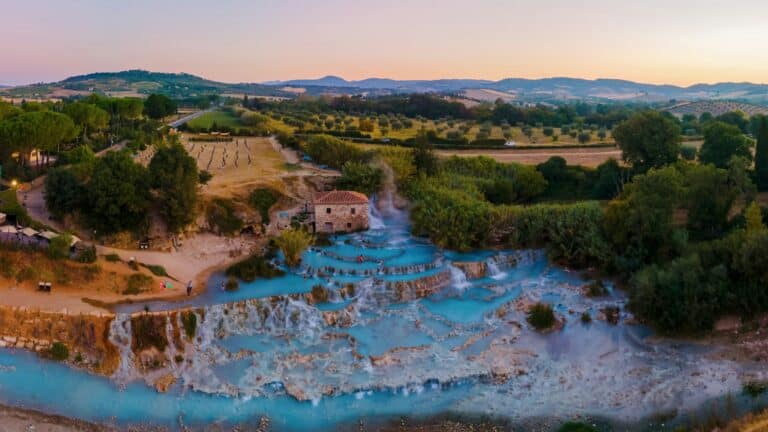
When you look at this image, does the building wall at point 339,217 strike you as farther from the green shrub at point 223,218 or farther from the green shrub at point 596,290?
the green shrub at point 596,290

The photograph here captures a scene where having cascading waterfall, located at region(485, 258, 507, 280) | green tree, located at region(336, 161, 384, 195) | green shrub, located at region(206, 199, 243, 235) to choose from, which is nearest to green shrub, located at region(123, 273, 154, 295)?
green shrub, located at region(206, 199, 243, 235)

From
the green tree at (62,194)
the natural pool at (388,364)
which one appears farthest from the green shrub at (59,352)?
the green tree at (62,194)

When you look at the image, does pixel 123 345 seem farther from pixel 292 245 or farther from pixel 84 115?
pixel 84 115

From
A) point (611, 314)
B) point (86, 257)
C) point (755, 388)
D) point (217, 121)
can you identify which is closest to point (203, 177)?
point (86, 257)

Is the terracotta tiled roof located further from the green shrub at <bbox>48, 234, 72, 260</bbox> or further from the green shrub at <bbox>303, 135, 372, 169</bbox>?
the green shrub at <bbox>48, 234, 72, 260</bbox>

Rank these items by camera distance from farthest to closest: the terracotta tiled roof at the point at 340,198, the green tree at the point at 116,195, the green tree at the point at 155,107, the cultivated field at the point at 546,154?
the green tree at the point at 155,107 → the cultivated field at the point at 546,154 → the terracotta tiled roof at the point at 340,198 → the green tree at the point at 116,195

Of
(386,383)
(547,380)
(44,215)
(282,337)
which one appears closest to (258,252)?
(282,337)
